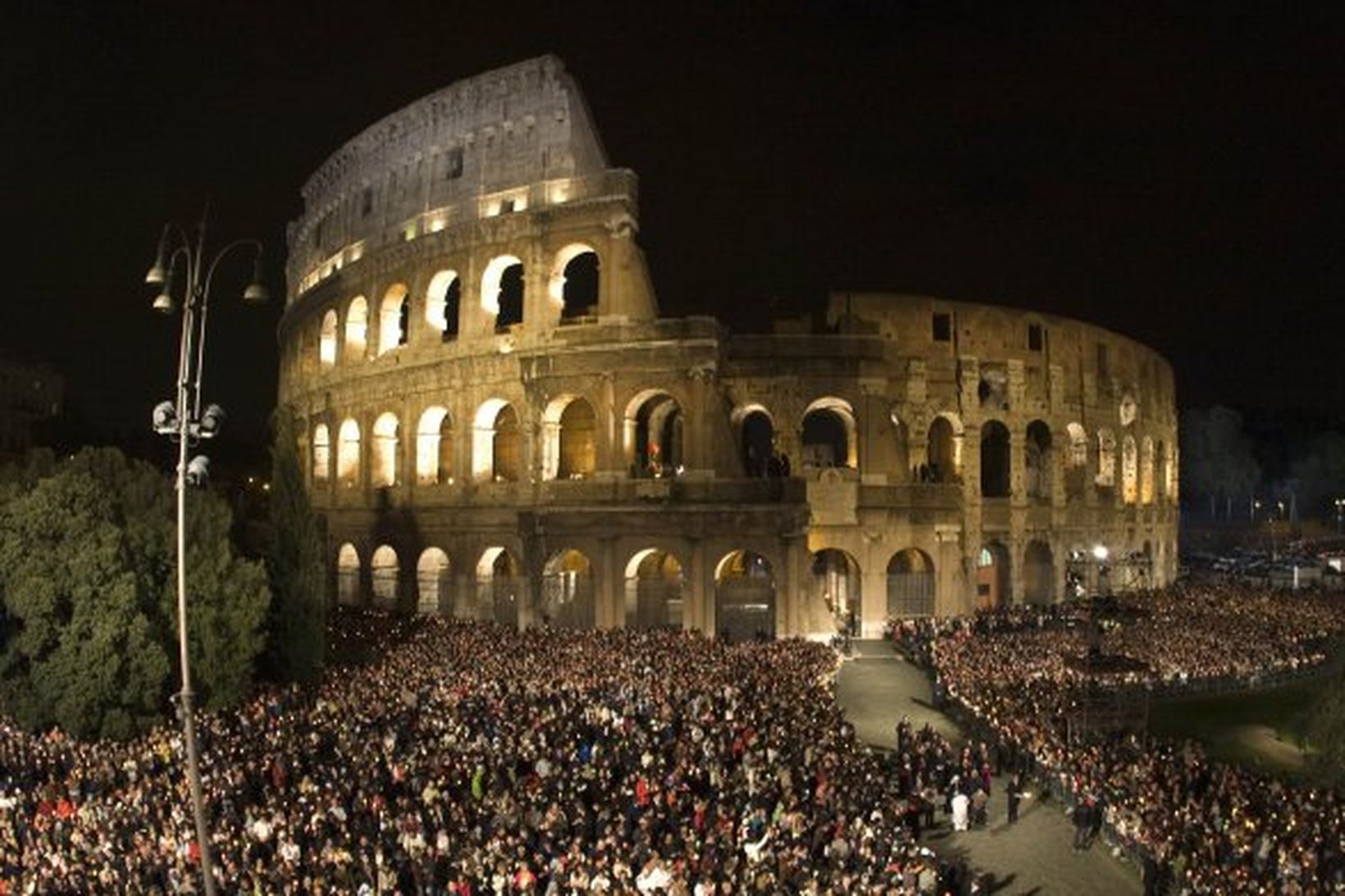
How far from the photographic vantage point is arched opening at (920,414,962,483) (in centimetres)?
4309

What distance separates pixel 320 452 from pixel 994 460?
29338 millimetres

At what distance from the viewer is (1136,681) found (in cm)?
2742

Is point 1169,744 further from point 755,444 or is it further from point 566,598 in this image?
point 755,444

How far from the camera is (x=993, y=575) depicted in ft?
148

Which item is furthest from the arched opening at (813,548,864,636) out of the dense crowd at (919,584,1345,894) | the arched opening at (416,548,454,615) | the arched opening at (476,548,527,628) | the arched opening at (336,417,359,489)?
the arched opening at (336,417,359,489)

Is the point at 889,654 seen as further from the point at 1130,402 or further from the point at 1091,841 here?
the point at 1130,402

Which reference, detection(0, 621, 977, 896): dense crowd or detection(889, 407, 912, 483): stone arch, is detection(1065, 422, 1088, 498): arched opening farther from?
detection(0, 621, 977, 896): dense crowd

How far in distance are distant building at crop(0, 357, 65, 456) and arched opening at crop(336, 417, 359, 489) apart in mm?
46787

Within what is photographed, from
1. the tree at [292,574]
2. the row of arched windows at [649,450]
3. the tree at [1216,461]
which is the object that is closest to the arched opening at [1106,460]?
the row of arched windows at [649,450]

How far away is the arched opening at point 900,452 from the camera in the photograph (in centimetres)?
3884

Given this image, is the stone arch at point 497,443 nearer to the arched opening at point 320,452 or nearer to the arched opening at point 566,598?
the arched opening at point 566,598

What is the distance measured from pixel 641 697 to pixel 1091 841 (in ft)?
28.8

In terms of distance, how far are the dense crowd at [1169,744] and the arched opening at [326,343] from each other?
2760 cm

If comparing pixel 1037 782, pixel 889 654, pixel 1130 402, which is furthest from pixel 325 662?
pixel 1130 402
